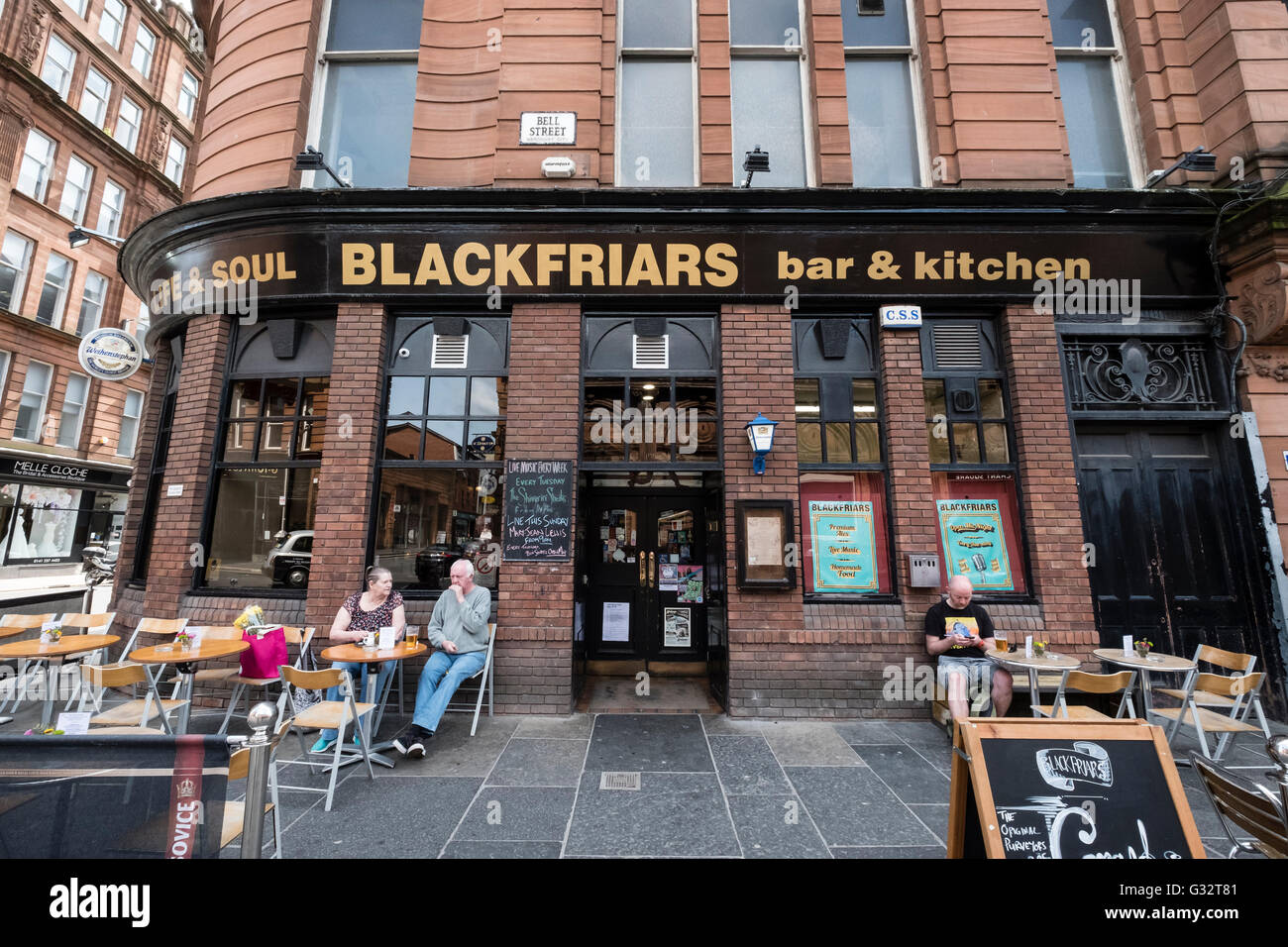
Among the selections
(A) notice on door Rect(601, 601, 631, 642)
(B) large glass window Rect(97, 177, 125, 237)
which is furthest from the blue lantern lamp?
(B) large glass window Rect(97, 177, 125, 237)

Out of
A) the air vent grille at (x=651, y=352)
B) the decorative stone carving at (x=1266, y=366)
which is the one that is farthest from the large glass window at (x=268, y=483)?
the decorative stone carving at (x=1266, y=366)

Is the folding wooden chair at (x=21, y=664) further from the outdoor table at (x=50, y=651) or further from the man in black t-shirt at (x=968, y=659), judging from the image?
the man in black t-shirt at (x=968, y=659)

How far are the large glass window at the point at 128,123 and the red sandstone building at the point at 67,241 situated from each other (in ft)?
0.16

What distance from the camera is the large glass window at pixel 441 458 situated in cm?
625

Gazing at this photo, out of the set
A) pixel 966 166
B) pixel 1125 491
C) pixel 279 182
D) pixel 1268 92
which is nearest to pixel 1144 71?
pixel 1268 92

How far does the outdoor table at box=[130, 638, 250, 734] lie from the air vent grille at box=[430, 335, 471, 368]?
12.0 ft

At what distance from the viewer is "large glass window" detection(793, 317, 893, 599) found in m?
6.12

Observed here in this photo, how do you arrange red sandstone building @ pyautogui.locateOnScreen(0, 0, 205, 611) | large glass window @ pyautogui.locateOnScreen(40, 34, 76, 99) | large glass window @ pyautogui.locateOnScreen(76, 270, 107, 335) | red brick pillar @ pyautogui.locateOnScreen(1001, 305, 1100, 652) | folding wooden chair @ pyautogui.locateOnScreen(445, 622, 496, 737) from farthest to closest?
large glass window @ pyautogui.locateOnScreen(76, 270, 107, 335) < large glass window @ pyautogui.locateOnScreen(40, 34, 76, 99) < red sandstone building @ pyautogui.locateOnScreen(0, 0, 205, 611) < red brick pillar @ pyautogui.locateOnScreen(1001, 305, 1100, 652) < folding wooden chair @ pyautogui.locateOnScreen(445, 622, 496, 737)

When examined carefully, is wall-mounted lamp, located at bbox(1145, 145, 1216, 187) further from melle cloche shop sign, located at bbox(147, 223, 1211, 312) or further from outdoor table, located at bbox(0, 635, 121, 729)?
outdoor table, located at bbox(0, 635, 121, 729)

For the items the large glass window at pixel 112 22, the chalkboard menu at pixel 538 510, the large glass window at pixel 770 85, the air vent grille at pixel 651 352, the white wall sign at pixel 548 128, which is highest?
the large glass window at pixel 112 22

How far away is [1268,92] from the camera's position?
6.37 metres

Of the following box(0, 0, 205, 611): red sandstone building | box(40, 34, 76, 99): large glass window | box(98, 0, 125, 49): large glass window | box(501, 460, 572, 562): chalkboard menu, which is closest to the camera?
box(501, 460, 572, 562): chalkboard menu

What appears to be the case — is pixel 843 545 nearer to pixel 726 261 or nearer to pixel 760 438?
pixel 760 438
